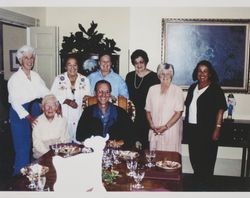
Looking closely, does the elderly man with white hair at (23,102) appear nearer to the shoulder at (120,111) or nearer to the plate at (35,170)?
the shoulder at (120,111)

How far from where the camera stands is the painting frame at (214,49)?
3.49 metres

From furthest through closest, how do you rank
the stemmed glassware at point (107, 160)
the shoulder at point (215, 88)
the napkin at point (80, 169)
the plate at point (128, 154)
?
the shoulder at point (215, 88), the plate at point (128, 154), the stemmed glassware at point (107, 160), the napkin at point (80, 169)

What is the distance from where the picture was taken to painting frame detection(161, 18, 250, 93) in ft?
11.4

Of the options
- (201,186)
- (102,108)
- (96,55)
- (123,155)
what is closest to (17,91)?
(102,108)

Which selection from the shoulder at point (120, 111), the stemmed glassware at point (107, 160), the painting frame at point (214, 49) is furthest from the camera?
the painting frame at point (214, 49)

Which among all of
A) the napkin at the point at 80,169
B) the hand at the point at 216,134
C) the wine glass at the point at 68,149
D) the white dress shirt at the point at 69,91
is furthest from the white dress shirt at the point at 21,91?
the hand at the point at 216,134

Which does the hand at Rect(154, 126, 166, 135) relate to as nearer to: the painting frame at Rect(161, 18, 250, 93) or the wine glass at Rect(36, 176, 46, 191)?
the painting frame at Rect(161, 18, 250, 93)

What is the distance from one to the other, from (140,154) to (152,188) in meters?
0.53

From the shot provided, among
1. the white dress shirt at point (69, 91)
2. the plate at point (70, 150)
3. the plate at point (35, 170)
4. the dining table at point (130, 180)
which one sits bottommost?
the dining table at point (130, 180)

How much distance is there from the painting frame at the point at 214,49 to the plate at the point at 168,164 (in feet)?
5.30

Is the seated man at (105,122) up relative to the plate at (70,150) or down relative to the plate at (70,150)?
up

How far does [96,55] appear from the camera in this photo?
418 centimetres

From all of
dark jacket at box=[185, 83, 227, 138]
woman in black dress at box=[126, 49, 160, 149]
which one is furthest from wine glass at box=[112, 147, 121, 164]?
dark jacket at box=[185, 83, 227, 138]

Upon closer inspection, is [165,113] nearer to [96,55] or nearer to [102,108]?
[102,108]
